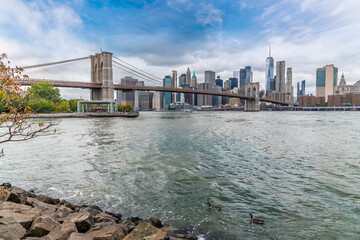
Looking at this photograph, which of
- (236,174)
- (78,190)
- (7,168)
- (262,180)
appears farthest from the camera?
(7,168)

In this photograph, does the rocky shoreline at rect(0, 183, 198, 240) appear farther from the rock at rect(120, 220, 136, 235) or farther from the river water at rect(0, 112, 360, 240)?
the river water at rect(0, 112, 360, 240)

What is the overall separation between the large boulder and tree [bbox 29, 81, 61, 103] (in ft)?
211

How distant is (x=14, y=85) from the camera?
14.7 feet

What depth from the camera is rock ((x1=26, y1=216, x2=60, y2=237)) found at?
3902 mm

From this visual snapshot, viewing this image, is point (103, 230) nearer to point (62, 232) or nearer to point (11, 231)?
point (62, 232)

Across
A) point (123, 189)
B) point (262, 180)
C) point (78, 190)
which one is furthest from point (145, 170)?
point (262, 180)

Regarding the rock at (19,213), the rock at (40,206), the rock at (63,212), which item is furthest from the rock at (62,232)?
the rock at (40,206)

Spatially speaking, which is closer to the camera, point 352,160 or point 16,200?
point 16,200

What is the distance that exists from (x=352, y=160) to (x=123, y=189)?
11.8 m

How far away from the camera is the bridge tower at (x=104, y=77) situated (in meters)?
66.7

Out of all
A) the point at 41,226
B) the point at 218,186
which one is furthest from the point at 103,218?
the point at 218,186

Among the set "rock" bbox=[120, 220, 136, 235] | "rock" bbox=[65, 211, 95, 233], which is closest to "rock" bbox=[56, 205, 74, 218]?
"rock" bbox=[65, 211, 95, 233]

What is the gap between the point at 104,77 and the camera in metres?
67.5

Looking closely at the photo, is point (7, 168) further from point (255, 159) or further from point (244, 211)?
point (255, 159)
